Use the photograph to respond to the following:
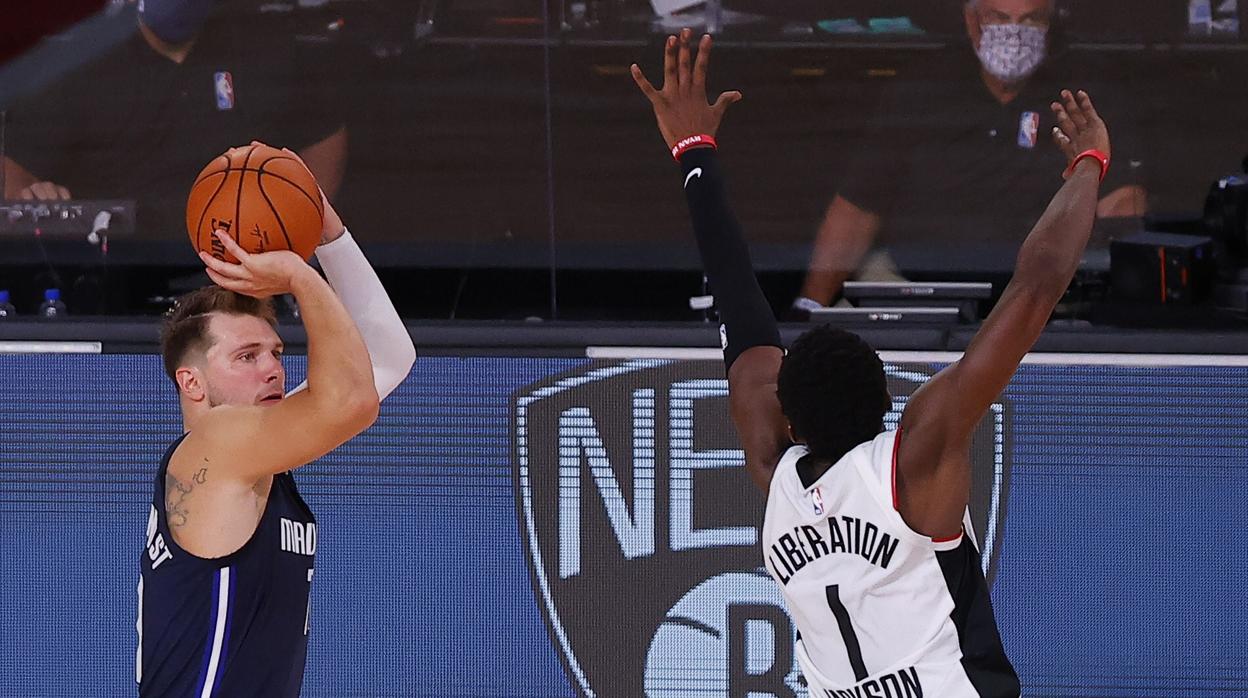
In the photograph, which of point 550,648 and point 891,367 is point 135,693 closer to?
point 550,648

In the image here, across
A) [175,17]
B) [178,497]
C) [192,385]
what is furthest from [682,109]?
[175,17]

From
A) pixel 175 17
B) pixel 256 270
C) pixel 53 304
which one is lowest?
pixel 53 304

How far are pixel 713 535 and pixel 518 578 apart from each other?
569 mm

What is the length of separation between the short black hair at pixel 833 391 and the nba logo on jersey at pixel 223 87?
453 cm

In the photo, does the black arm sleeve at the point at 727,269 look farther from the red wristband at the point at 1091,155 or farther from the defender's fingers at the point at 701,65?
the red wristband at the point at 1091,155

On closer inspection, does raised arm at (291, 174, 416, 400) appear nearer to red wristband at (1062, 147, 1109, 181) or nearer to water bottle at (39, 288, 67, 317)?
red wristband at (1062, 147, 1109, 181)

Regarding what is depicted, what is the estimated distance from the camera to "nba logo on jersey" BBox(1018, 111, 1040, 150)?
6770 millimetres

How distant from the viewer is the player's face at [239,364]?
3.38 meters

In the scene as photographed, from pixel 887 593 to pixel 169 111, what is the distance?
486 centimetres

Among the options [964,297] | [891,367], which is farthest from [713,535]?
[964,297]

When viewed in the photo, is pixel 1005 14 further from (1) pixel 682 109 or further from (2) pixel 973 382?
(2) pixel 973 382

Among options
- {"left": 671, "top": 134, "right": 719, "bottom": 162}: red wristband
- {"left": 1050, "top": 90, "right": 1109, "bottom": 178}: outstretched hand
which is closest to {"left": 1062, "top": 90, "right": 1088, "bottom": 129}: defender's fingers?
{"left": 1050, "top": 90, "right": 1109, "bottom": 178}: outstretched hand

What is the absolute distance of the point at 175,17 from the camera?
711cm

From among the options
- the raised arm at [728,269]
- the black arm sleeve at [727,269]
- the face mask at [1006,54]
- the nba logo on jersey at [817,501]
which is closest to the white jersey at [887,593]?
the nba logo on jersey at [817,501]
